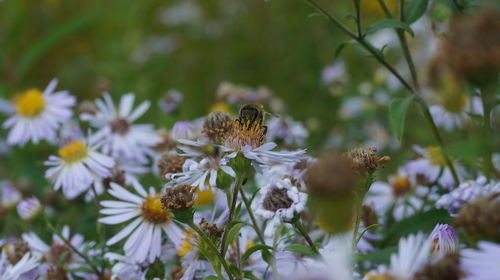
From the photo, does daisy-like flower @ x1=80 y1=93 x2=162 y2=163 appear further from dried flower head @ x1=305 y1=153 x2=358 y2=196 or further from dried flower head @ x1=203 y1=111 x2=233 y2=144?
dried flower head @ x1=305 y1=153 x2=358 y2=196

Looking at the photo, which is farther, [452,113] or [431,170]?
[452,113]

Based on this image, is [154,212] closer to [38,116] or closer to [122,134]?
[122,134]

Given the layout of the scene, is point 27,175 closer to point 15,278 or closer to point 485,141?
point 15,278

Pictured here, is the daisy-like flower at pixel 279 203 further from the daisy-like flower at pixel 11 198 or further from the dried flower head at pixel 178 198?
the daisy-like flower at pixel 11 198

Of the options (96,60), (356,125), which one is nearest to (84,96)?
(96,60)

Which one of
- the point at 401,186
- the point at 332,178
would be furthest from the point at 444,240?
the point at 401,186

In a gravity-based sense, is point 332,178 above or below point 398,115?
Result: below
